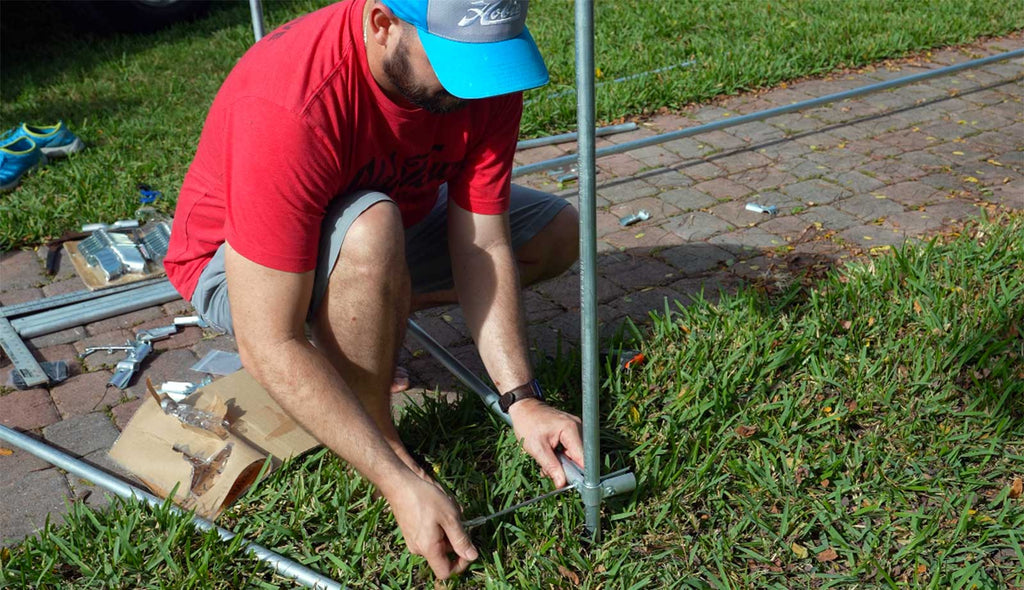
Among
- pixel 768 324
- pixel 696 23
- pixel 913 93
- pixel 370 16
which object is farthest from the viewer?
pixel 696 23

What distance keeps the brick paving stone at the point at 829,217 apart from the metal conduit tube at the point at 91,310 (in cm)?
272

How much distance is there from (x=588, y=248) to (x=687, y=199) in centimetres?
280

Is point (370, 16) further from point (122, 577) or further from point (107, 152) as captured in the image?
point (107, 152)

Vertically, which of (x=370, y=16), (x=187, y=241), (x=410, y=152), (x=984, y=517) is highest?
(x=370, y=16)

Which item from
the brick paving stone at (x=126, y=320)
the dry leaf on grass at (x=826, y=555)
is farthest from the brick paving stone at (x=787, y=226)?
the brick paving stone at (x=126, y=320)

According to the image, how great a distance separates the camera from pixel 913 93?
19.6 feet

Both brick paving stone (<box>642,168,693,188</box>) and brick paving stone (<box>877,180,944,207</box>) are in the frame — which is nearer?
brick paving stone (<box>877,180,944,207</box>)

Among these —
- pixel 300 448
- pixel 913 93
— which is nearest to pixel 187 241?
pixel 300 448

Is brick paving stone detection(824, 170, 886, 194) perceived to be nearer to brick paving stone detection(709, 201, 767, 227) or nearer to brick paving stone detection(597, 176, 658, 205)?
brick paving stone detection(709, 201, 767, 227)

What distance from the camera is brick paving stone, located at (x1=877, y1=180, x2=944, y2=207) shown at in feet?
14.7

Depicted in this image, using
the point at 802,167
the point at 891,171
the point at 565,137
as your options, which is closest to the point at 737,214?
the point at 802,167

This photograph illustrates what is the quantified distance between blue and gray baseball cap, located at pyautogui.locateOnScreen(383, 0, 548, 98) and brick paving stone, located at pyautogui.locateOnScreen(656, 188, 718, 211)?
250 cm

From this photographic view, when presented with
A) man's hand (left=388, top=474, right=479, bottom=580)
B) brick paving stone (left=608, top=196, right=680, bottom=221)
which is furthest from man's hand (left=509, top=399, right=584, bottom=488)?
brick paving stone (left=608, top=196, right=680, bottom=221)

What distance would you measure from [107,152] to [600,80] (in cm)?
289
